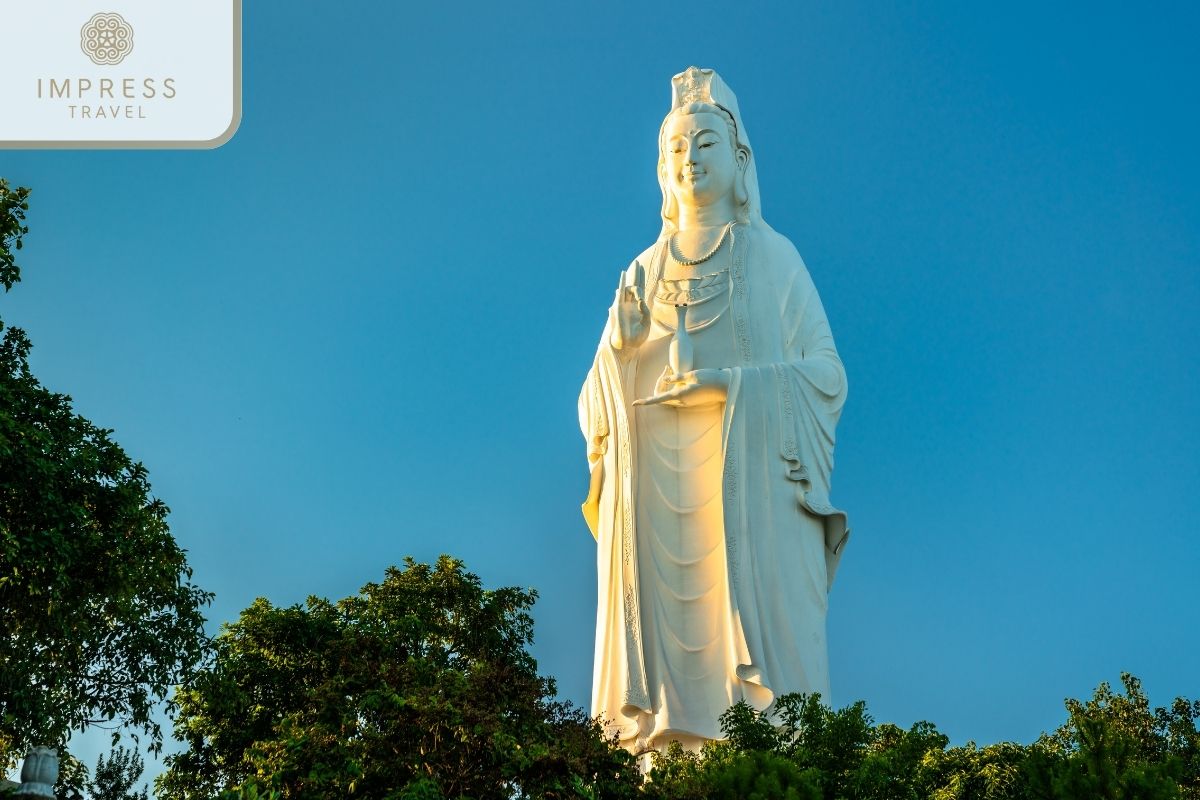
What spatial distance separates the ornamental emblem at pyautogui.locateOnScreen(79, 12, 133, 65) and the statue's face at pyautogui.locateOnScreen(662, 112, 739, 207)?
260 inches

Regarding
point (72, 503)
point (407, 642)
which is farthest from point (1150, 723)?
point (72, 503)

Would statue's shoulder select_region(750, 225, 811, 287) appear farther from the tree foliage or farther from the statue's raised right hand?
the tree foliage

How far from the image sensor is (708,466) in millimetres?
15836

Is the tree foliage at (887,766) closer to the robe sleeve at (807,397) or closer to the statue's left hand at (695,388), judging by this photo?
the robe sleeve at (807,397)

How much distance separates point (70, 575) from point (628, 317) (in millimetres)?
5204

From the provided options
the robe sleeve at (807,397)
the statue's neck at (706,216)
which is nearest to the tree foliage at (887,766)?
the robe sleeve at (807,397)

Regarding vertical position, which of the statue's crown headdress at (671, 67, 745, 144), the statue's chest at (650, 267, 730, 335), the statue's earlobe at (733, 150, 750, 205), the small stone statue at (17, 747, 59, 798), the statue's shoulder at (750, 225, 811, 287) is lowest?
the small stone statue at (17, 747, 59, 798)

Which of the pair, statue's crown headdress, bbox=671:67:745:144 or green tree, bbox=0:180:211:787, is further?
statue's crown headdress, bbox=671:67:745:144

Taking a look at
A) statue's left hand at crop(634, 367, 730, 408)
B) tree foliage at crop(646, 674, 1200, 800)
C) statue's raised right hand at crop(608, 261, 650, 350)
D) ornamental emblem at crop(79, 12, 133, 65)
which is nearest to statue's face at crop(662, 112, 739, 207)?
statue's raised right hand at crop(608, 261, 650, 350)

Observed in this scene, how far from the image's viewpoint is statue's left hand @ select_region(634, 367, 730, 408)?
15633 millimetres

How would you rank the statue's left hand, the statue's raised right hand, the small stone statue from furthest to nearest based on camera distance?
1. the statue's raised right hand
2. the statue's left hand
3. the small stone statue

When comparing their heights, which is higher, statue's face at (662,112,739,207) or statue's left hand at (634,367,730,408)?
statue's face at (662,112,739,207)

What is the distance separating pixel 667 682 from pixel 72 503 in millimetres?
5033

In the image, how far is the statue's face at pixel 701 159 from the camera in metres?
16.8
